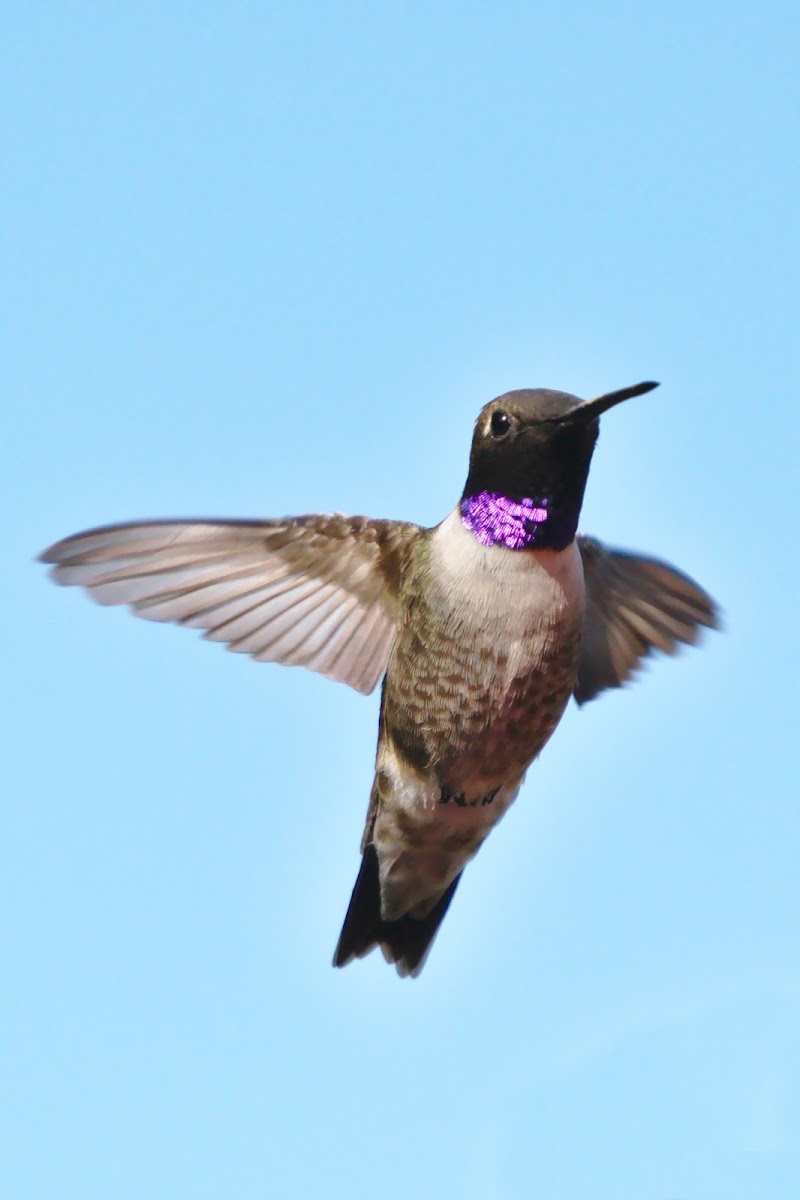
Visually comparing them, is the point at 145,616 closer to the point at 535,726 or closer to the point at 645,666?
the point at 535,726

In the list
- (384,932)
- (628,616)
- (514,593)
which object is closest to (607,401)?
(514,593)

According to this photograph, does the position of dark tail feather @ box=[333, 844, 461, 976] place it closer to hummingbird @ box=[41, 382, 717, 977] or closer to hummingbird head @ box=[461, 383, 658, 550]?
hummingbird @ box=[41, 382, 717, 977]

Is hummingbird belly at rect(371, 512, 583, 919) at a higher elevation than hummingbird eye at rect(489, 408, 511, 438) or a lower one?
lower

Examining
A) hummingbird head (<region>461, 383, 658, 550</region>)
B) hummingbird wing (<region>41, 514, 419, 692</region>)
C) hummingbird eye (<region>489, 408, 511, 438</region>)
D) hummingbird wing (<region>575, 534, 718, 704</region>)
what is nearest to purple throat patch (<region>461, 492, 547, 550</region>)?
hummingbird head (<region>461, 383, 658, 550</region>)

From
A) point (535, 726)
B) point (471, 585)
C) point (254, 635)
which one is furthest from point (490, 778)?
point (254, 635)

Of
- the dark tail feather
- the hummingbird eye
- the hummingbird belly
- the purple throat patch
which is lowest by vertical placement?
the dark tail feather

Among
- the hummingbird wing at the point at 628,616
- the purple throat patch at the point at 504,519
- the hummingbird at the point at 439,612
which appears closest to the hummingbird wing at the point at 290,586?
the hummingbird at the point at 439,612

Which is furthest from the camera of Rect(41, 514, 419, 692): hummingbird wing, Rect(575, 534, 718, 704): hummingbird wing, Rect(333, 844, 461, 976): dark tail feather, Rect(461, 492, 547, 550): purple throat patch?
Rect(575, 534, 718, 704): hummingbird wing
